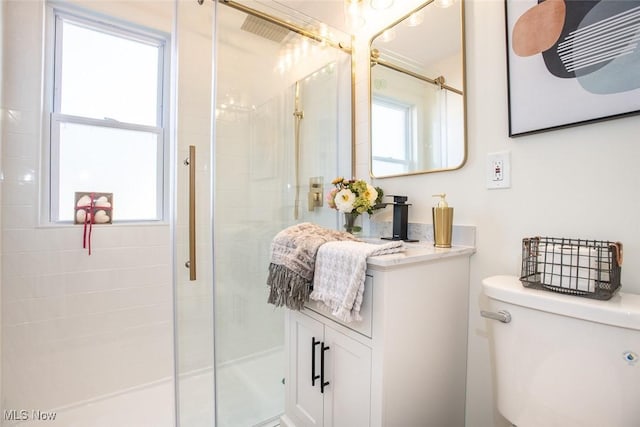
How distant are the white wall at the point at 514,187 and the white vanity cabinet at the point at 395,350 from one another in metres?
0.08

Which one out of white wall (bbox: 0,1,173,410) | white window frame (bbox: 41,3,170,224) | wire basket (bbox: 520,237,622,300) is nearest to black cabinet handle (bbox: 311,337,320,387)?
wire basket (bbox: 520,237,622,300)

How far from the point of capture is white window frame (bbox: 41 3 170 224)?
1.66 meters

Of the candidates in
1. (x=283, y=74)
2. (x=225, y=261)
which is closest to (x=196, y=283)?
(x=225, y=261)

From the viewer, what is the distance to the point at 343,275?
92 centimetres

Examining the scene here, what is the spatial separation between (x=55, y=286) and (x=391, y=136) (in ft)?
6.59

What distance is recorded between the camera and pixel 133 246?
183 centimetres

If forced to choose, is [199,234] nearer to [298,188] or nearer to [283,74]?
[298,188]

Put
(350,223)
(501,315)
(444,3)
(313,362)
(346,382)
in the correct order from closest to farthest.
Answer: (501,315)
(346,382)
(313,362)
(444,3)
(350,223)

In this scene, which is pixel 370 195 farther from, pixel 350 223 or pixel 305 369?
pixel 305 369

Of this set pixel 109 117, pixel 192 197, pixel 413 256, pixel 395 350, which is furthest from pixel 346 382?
pixel 109 117

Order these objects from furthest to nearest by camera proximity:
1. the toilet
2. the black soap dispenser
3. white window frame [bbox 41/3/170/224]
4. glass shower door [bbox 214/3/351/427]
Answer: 1. white window frame [bbox 41/3/170/224]
2. glass shower door [bbox 214/3/351/427]
3. the black soap dispenser
4. the toilet

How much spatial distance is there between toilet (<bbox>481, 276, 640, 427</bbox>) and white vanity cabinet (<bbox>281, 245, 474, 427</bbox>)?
0.18m

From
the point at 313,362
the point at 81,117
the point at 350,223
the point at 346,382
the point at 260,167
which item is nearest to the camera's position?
the point at 346,382

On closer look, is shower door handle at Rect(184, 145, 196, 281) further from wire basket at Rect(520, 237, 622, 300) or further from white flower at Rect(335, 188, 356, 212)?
wire basket at Rect(520, 237, 622, 300)
